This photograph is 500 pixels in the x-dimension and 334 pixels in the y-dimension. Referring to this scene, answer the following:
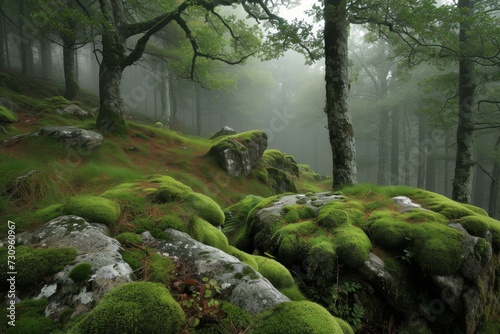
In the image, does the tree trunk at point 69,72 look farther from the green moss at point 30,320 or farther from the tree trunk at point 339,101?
the green moss at point 30,320

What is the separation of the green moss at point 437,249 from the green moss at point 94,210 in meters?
3.68

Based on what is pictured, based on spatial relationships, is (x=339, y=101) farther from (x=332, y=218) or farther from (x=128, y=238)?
(x=128, y=238)

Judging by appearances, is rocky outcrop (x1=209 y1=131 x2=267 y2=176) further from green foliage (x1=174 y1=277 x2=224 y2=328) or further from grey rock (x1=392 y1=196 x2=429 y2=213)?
green foliage (x1=174 y1=277 x2=224 y2=328)

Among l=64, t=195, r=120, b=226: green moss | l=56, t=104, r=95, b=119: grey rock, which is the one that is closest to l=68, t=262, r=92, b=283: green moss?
l=64, t=195, r=120, b=226: green moss

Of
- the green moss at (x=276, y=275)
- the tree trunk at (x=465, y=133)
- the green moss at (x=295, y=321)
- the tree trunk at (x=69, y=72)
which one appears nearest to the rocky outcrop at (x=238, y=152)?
the green moss at (x=276, y=275)

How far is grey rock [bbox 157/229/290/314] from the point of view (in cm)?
193

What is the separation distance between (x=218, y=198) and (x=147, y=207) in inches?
207

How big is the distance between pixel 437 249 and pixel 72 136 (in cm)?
878

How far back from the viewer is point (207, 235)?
10.4ft

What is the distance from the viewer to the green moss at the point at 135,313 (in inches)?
55.0

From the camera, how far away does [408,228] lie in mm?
3512

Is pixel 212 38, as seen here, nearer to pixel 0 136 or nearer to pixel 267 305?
pixel 0 136

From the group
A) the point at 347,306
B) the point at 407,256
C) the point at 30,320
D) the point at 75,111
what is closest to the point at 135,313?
the point at 30,320

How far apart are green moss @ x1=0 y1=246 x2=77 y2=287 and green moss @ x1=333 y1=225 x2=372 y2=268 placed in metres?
2.88
